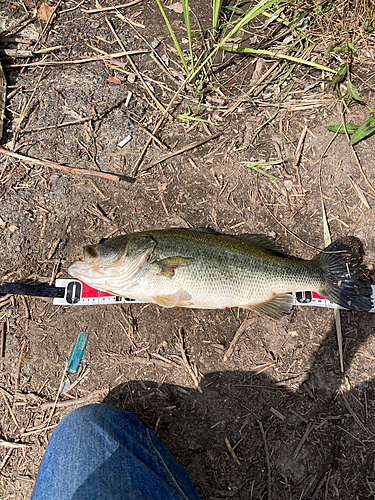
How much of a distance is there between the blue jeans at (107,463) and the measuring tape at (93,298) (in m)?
1.15

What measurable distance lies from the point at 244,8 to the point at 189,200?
265 cm

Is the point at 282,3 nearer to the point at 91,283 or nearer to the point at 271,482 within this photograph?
the point at 91,283

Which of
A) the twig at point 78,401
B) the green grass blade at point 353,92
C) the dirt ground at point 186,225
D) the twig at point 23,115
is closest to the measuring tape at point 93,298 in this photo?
the dirt ground at point 186,225

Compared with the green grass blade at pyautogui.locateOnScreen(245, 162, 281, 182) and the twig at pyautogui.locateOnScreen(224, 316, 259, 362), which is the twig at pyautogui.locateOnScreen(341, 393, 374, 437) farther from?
the green grass blade at pyautogui.locateOnScreen(245, 162, 281, 182)

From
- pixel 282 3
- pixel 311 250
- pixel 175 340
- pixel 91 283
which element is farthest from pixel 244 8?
pixel 175 340

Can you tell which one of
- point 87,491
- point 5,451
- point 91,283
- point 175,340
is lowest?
point 5,451

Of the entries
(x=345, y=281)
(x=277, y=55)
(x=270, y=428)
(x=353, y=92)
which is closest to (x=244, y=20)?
(x=277, y=55)

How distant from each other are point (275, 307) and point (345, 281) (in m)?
0.84

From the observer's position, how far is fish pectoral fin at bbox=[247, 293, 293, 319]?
3.24m

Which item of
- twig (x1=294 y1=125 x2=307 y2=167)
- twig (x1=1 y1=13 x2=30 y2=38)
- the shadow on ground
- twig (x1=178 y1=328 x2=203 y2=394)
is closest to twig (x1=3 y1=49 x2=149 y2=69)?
twig (x1=1 y1=13 x2=30 y2=38)

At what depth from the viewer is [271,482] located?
127 inches

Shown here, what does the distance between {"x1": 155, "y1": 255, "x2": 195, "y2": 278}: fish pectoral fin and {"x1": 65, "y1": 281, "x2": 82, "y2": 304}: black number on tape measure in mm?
1190

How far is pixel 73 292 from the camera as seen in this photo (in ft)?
11.5

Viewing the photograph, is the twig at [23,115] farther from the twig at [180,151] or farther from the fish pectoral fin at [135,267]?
the fish pectoral fin at [135,267]
